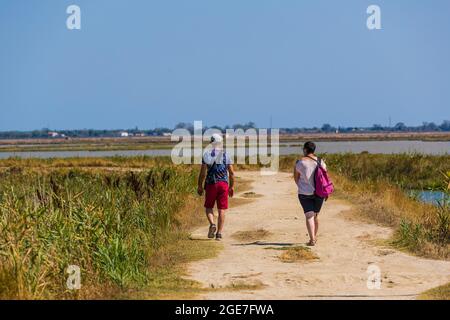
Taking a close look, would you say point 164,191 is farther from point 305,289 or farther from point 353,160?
point 353,160

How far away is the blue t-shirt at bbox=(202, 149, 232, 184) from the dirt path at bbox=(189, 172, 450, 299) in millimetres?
1080

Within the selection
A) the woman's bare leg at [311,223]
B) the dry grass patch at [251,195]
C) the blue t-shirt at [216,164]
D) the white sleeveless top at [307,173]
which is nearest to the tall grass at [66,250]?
the blue t-shirt at [216,164]

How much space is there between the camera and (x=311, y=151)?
12.1 m

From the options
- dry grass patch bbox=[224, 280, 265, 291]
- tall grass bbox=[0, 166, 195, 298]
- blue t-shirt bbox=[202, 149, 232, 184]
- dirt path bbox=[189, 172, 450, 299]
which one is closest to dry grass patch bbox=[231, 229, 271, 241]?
dirt path bbox=[189, 172, 450, 299]

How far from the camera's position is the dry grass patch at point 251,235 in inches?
523

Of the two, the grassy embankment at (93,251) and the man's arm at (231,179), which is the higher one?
Result: the man's arm at (231,179)

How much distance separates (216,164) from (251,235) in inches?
67.5

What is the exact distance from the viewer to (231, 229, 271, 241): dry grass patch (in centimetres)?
1328

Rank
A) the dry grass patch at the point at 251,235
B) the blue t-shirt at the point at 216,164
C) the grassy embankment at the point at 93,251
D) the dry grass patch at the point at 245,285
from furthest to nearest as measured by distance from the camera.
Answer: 1. the dry grass patch at the point at 251,235
2. the blue t-shirt at the point at 216,164
3. the dry grass patch at the point at 245,285
4. the grassy embankment at the point at 93,251

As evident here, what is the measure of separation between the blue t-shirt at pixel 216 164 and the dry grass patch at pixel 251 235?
1.24 meters

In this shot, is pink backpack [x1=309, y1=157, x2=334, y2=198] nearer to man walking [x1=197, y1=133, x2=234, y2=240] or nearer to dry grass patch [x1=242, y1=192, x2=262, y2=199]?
man walking [x1=197, y1=133, x2=234, y2=240]

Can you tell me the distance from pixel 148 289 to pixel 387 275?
3012 mm

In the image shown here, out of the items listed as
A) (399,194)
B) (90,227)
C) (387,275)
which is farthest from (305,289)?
(399,194)

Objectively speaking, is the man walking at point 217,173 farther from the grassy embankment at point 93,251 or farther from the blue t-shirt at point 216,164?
the grassy embankment at point 93,251
